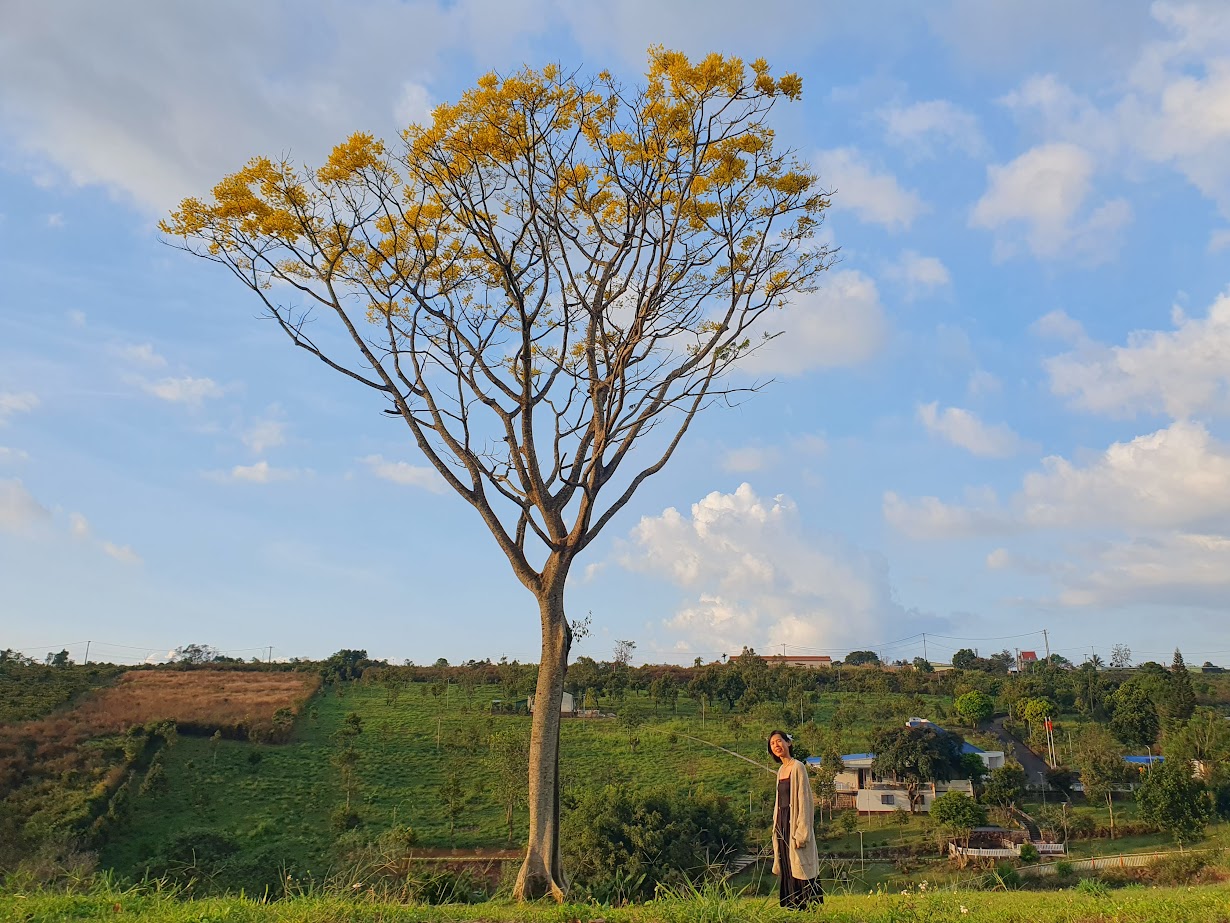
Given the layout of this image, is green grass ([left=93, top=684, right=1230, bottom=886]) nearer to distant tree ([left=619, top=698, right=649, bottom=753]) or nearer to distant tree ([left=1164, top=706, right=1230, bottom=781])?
distant tree ([left=619, top=698, right=649, bottom=753])

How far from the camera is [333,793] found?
3097 cm

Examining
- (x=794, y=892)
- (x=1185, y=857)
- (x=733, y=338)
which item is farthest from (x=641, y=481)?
(x=1185, y=857)

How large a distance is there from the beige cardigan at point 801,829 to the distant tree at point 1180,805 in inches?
1153

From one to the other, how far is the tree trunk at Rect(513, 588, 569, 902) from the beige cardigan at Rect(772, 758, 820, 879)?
97.7 inches

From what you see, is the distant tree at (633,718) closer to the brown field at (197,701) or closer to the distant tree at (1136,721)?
the brown field at (197,701)

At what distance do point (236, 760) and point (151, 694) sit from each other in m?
11.2

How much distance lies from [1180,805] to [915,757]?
917cm

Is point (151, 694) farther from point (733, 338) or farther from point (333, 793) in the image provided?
point (733, 338)

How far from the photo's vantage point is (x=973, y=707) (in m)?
47.9

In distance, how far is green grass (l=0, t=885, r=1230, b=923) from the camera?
16.3 ft

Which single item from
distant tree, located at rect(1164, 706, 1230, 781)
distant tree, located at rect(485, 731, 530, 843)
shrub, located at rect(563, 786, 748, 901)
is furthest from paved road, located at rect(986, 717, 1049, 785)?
distant tree, located at rect(485, 731, 530, 843)

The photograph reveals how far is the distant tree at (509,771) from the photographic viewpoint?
1133 inches

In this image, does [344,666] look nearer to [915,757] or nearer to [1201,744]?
[915,757]

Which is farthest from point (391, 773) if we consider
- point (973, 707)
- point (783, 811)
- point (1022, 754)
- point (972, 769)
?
point (1022, 754)
